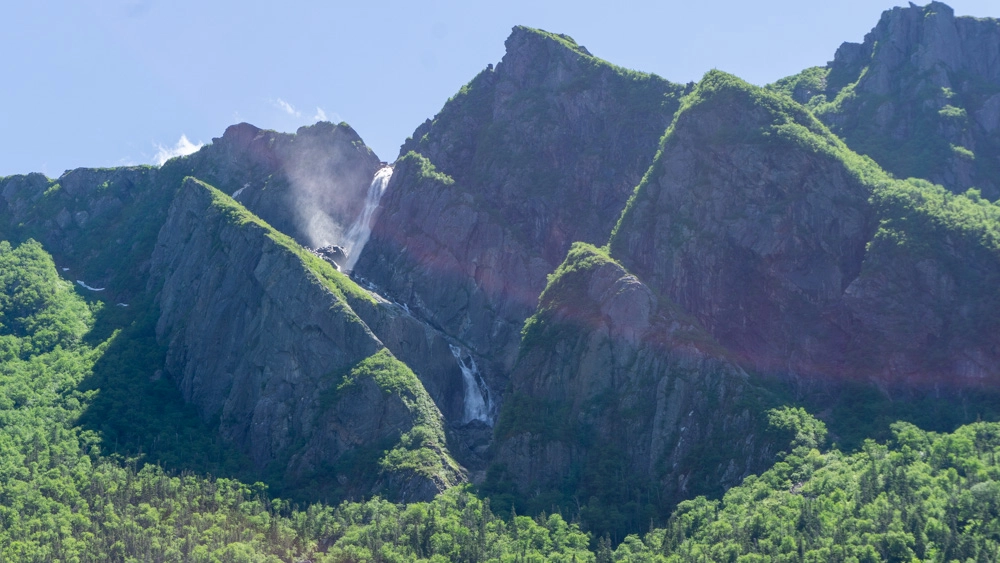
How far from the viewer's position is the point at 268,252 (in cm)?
19638

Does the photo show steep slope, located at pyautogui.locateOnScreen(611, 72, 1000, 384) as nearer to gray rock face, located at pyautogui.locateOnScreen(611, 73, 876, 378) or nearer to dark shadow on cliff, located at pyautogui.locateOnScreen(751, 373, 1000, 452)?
gray rock face, located at pyautogui.locateOnScreen(611, 73, 876, 378)

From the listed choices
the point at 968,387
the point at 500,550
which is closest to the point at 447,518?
the point at 500,550

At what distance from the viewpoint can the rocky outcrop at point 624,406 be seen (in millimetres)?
156125

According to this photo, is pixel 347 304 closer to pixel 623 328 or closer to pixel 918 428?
pixel 623 328

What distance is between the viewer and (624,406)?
166 m

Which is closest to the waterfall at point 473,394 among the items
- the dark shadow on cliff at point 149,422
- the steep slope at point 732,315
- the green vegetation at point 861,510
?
the steep slope at point 732,315

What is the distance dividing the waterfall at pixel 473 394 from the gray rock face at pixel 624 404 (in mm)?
15245

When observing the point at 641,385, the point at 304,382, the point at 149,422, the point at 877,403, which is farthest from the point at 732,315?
the point at 149,422

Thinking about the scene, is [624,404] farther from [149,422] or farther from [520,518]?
[149,422]

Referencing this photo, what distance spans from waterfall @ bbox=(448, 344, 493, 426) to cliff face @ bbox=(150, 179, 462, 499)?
14076 mm

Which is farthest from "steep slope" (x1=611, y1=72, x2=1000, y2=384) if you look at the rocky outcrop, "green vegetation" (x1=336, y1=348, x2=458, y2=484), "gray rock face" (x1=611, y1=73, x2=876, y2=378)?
"green vegetation" (x1=336, y1=348, x2=458, y2=484)

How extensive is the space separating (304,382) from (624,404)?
44658mm

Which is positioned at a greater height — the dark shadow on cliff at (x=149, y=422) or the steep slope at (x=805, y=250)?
the steep slope at (x=805, y=250)

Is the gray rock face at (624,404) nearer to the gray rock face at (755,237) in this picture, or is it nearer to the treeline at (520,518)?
the treeline at (520,518)
